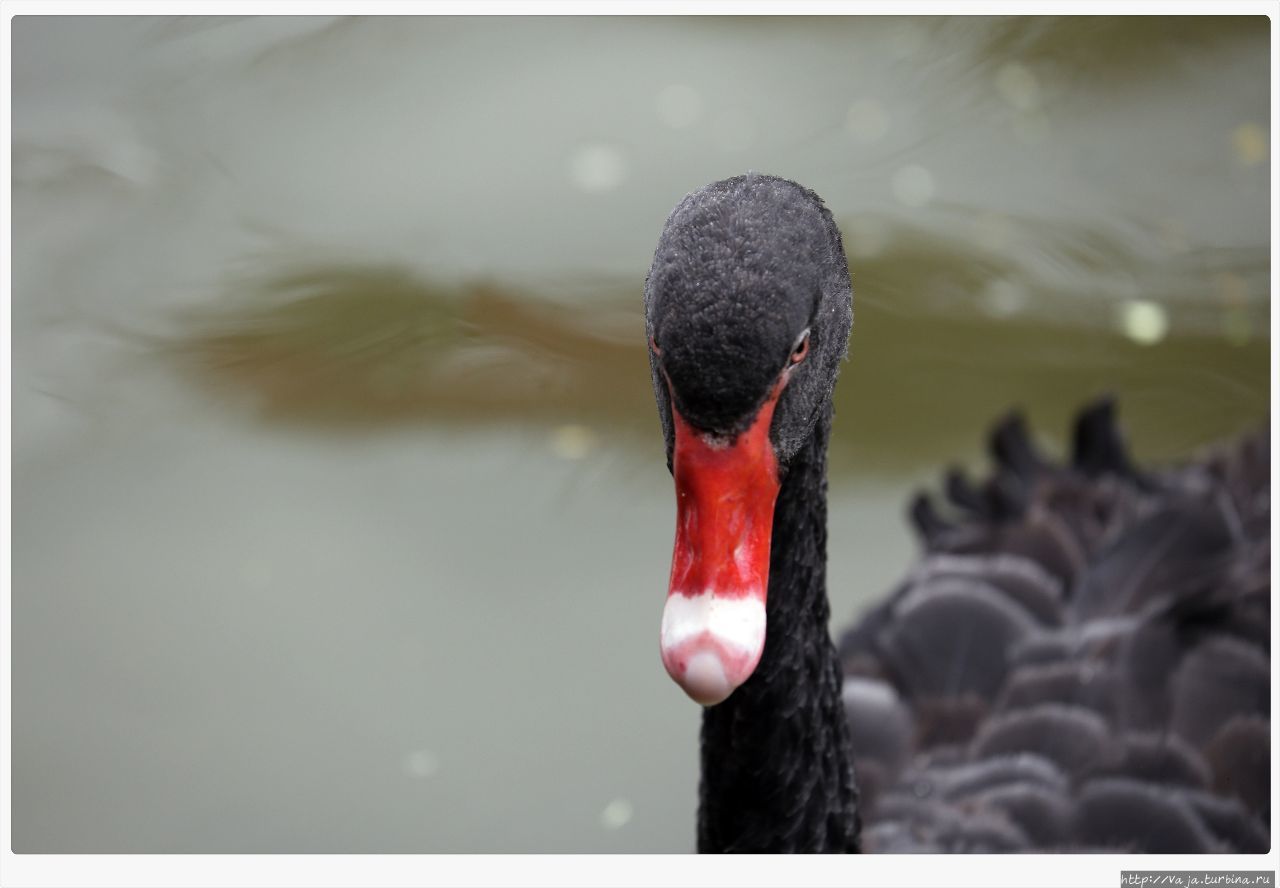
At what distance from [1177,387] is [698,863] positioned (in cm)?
167

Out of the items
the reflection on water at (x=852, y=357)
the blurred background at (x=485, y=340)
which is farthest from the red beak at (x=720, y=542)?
the reflection on water at (x=852, y=357)

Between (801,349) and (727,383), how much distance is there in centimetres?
10

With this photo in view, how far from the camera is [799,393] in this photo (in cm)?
107

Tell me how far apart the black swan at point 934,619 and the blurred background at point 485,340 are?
400mm

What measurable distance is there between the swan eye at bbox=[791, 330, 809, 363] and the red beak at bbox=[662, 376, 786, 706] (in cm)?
2

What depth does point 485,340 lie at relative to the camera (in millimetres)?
2576

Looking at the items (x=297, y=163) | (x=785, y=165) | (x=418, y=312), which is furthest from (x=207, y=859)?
(x=785, y=165)

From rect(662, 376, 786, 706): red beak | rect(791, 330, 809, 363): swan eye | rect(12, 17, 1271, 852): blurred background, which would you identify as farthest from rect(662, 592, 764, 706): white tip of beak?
rect(12, 17, 1271, 852): blurred background

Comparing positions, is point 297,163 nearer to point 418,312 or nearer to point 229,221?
point 229,221

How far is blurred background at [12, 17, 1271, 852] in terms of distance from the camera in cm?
213

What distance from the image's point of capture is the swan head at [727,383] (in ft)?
3.16

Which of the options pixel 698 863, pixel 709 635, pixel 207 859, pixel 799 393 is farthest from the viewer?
pixel 207 859

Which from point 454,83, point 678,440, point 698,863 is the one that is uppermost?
point 454,83

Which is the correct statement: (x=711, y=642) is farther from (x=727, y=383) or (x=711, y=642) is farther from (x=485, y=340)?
(x=485, y=340)
